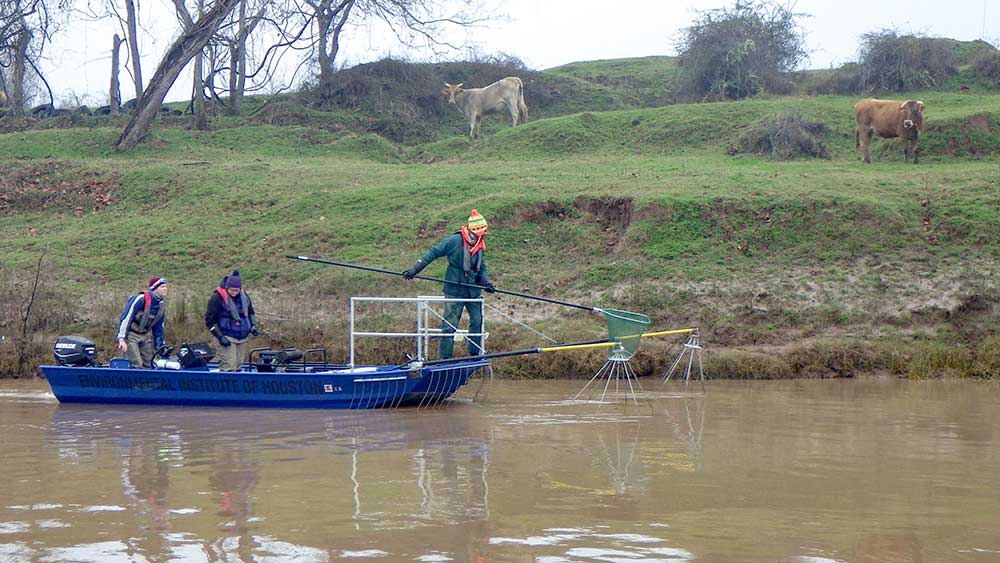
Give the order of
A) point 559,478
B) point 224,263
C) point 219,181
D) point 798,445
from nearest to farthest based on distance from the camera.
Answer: point 559,478 → point 798,445 → point 224,263 → point 219,181

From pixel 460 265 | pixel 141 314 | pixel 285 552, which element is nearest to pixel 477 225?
pixel 460 265

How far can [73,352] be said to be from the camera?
14.8m

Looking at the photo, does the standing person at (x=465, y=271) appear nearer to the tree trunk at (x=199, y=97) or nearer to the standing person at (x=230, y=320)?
the standing person at (x=230, y=320)

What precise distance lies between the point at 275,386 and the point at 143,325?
2049 mm

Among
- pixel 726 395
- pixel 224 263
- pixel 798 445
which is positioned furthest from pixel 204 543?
pixel 224 263

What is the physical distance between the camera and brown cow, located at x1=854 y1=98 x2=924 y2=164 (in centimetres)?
2409

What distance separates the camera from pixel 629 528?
794cm

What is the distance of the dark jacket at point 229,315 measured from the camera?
14156 millimetres

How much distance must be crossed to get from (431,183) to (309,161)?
510cm

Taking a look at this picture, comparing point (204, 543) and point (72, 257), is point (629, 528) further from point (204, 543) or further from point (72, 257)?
point (72, 257)

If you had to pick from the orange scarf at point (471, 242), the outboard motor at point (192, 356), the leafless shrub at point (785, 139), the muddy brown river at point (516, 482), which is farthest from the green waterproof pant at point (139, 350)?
the leafless shrub at point (785, 139)

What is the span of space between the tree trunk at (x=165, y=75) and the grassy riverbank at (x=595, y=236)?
36.3 inches

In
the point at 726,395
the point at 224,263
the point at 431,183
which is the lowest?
the point at 726,395

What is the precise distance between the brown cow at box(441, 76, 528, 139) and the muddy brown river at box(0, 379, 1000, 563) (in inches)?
680
